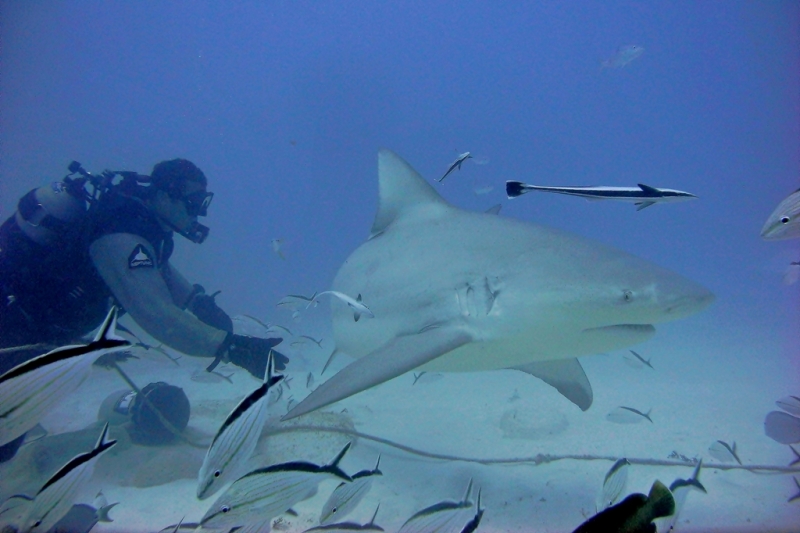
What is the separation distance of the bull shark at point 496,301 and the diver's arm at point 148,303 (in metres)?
1.94

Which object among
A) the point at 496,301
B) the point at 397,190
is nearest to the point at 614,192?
the point at 496,301

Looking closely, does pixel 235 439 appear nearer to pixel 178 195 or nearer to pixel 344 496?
pixel 344 496

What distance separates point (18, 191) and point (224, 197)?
5867 centimetres

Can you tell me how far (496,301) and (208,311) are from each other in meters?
6.04

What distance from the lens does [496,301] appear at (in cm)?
282

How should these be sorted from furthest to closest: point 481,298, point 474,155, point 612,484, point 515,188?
point 474,155 < point 481,298 < point 515,188 < point 612,484

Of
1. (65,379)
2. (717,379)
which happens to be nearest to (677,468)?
(65,379)

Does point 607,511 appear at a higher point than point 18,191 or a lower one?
lower

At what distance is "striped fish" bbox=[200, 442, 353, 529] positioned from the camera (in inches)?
62.7

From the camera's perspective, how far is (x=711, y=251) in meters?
66.5

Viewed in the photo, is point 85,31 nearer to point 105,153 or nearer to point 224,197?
point 105,153

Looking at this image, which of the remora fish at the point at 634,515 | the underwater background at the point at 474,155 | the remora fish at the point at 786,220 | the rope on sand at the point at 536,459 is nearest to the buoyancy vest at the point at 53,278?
the underwater background at the point at 474,155

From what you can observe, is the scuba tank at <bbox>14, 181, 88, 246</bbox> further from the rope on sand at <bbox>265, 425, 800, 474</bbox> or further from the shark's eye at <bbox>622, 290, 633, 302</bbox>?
the shark's eye at <bbox>622, 290, 633, 302</bbox>

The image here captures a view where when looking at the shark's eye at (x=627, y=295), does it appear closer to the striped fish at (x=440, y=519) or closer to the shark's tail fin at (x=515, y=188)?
the shark's tail fin at (x=515, y=188)
